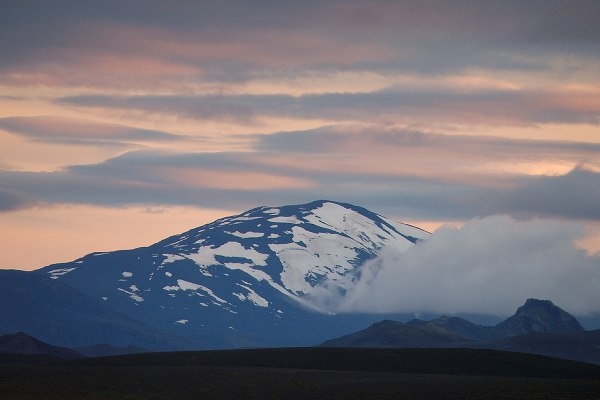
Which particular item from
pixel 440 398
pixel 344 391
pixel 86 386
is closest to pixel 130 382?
pixel 86 386

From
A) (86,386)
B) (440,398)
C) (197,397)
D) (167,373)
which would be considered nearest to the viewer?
(440,398)

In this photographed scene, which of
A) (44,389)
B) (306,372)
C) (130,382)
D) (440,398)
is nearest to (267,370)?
(306,372)

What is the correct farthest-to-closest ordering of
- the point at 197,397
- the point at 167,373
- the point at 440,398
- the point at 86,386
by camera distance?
the point at 167,373 < the point at 86,386 < the point at 197,397 < the point at 440,398

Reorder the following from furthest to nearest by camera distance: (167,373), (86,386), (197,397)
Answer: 1. (167,373)
2. (86,386)
3. (197,397)

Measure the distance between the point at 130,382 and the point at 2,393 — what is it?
20.2 metres

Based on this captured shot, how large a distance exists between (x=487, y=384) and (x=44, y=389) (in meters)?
59.3

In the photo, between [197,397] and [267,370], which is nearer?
[197,397]

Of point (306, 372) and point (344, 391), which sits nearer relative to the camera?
point (344, 391)

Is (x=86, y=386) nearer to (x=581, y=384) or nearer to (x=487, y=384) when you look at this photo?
(x=487, y=384)

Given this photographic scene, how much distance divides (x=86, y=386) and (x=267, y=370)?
3562cm

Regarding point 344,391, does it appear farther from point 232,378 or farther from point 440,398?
point 232,378

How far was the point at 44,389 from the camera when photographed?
161125 millimetres

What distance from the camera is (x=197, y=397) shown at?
502ft

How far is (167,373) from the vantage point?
183500 mm
